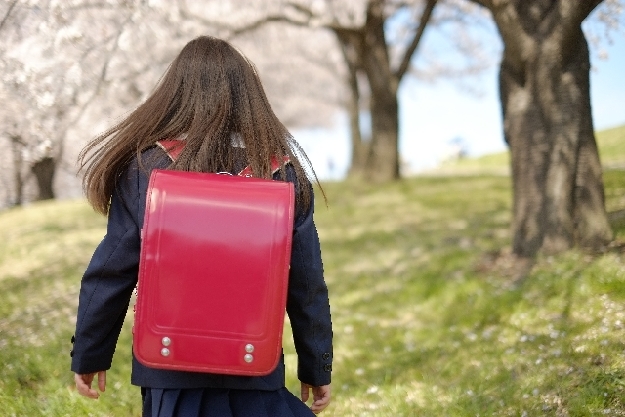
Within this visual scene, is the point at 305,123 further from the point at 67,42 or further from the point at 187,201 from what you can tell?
the point at 187,201

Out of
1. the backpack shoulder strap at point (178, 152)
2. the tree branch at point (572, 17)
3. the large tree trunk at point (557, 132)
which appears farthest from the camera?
the large tree trunk at point (557, 132)

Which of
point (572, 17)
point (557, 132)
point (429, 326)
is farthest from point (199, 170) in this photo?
point (557, 132)

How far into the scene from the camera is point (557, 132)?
21.2ft

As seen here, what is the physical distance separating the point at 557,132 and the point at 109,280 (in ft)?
17.3

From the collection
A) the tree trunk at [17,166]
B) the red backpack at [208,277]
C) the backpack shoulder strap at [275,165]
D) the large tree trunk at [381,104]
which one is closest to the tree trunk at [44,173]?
the tree trunk at [17,166]

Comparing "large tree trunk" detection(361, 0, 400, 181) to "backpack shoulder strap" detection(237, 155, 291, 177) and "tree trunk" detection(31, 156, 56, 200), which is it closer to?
"tree trunk" detection(31, 156, 56, 200)

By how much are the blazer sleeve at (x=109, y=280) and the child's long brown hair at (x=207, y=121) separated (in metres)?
0.09

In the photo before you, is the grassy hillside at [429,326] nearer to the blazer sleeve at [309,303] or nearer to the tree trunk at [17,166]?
the tree trunk at [17,166]

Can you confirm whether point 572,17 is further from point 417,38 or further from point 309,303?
point 417,38

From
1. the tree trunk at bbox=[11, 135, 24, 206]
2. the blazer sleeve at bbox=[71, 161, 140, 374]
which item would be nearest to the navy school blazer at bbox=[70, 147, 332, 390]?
the blazer sleeve at bbox=[71, 161, 140, 374]

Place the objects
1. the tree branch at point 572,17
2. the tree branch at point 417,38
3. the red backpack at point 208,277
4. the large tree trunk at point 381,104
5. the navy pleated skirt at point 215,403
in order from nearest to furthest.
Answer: the red backpack at point 208,277
the navy pleated skirt at point 215,403
the tree branch at point 572,17
the tree branch at point 417,38
the large tree trunk at point 381,104

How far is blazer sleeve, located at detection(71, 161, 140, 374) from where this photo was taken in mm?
2266

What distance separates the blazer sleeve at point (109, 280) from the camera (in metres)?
2.27

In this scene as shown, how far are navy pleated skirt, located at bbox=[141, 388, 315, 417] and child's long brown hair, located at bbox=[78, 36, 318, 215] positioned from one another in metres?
0.67
